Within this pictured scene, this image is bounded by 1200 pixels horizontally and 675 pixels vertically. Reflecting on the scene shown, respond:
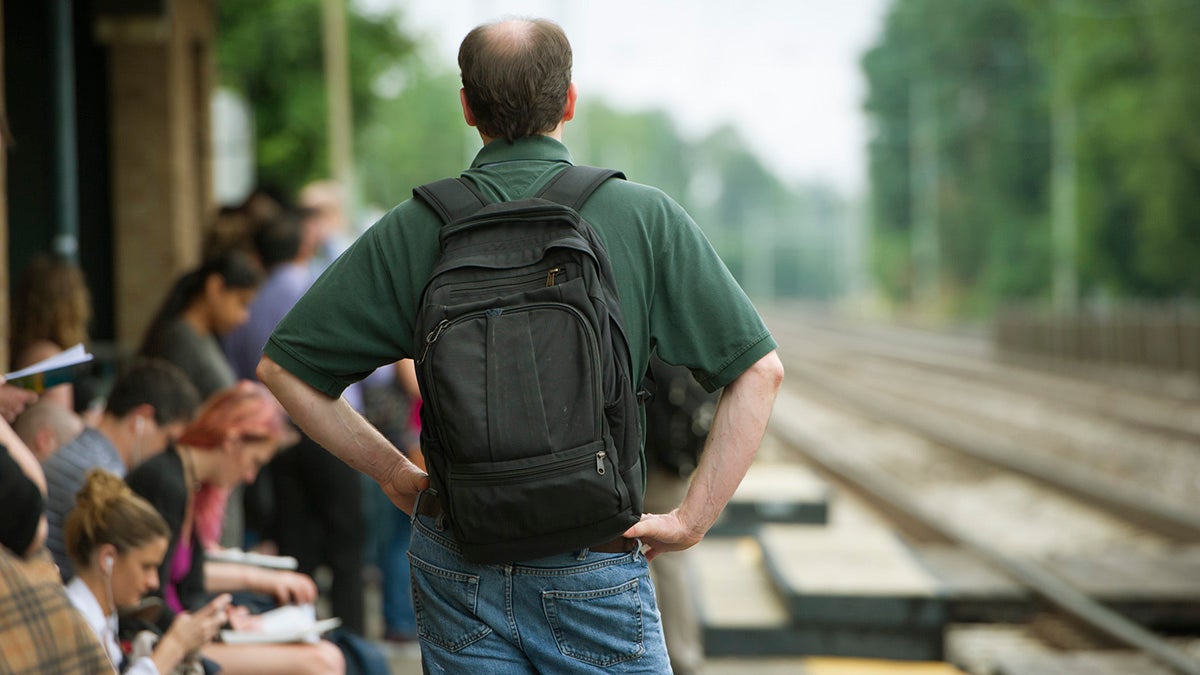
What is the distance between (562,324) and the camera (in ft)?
8.74

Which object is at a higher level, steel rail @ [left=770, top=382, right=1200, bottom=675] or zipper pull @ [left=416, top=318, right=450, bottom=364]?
zipper pull @ [left=416, top=318, right=450, bottom=364]

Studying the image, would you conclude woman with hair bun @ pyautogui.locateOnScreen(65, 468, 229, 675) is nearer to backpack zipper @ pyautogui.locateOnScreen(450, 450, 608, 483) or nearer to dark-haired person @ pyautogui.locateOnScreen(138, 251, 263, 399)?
backpack zipper @ pyautogui.locateOnScreen(450, 450, 608, 483)

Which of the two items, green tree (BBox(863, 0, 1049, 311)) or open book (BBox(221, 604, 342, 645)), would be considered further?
green tree (BBox(863, 0, 1049, 311))

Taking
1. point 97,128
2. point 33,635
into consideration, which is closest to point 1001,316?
point 97,128

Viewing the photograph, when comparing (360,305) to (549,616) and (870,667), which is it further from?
(870,667)

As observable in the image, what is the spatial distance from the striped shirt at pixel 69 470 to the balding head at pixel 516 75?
229 cm

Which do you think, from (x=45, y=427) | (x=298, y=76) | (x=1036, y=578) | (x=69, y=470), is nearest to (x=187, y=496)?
(x=69, y=470)

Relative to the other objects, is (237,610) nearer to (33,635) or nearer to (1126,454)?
(33,635)

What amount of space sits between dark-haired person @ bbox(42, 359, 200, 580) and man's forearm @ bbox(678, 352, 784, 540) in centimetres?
241

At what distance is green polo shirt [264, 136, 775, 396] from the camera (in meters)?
2.84

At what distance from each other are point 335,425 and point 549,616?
0.55m

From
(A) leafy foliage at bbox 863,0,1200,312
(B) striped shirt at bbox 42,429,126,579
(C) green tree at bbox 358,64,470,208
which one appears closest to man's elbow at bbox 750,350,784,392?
(B) striped shirt at bbox 42,429,126,579

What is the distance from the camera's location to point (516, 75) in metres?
2.83

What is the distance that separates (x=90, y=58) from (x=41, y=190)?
1.91 metres
